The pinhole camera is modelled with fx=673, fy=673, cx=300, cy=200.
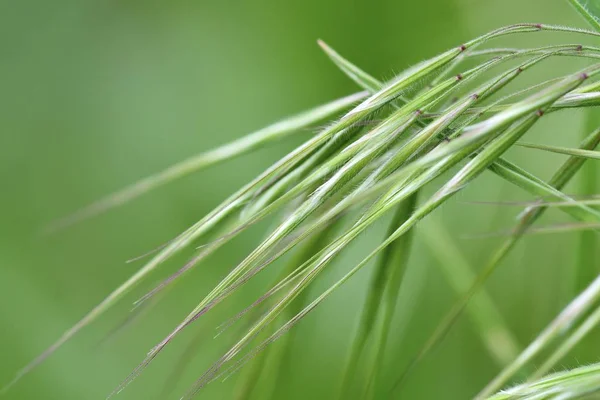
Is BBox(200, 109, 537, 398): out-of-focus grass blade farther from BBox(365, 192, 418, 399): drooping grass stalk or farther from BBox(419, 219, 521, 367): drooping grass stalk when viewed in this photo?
BBox(419, 219, 521, 367): drooping grass stalk

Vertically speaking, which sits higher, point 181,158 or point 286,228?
point 181,158

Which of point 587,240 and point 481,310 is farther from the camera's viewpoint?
point 481,310

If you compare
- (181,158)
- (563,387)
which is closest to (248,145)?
(563,387)

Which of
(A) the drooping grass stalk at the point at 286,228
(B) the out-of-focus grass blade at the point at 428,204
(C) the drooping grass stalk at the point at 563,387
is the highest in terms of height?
(A) the drooping grass stalk at the point at 286,228

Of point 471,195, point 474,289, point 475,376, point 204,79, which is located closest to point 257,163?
point 204,79

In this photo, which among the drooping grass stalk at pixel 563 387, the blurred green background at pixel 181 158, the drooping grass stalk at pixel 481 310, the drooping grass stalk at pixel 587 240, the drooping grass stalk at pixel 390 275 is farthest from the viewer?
the blurred green background at pixel 181 158

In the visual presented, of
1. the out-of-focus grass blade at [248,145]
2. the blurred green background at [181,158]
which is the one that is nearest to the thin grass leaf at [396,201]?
the out-of-focus grass blade at [248,145]

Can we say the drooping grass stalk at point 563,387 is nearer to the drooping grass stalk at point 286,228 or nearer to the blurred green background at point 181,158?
the drooping grass stalk at point 286,228

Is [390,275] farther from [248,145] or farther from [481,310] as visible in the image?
[481,310]
